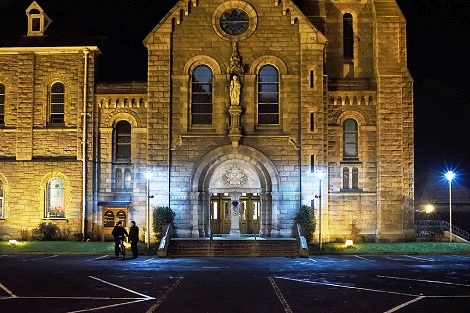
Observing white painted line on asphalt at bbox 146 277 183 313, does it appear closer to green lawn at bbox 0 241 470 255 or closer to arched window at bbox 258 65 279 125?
green lawn at bbox 0 241 470 255

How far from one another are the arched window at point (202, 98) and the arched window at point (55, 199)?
901cm

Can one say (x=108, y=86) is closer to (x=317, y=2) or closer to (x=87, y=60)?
(x=87, y=60)

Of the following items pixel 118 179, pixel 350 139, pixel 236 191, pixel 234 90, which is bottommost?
pixel 236 191

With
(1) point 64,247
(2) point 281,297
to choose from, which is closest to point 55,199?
(1) point 64,247

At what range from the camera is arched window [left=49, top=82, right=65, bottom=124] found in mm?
41062

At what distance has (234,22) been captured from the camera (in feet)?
131

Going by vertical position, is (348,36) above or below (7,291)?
above

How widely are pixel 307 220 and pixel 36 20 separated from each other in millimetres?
20851

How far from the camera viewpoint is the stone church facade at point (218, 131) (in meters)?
39.0

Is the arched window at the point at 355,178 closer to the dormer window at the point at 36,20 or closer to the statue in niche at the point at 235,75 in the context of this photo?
the statue in niche at the point at 235,75

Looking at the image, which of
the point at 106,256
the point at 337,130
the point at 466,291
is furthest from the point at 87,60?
the point at 466,291

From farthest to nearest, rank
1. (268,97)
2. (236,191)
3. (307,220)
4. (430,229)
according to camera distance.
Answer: (430,229) < (236,191) < (268,97) < (307,220)

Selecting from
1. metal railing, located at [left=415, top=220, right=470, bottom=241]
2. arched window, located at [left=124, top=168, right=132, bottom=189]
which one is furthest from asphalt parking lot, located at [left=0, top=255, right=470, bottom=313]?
metal railing, located at [left=415, top=220, right=470, bottom=241]

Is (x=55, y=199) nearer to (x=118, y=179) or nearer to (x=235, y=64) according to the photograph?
(x=118, y=179)
